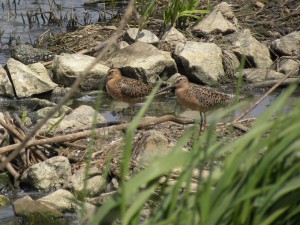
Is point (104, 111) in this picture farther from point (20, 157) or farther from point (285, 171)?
point (285, 171)

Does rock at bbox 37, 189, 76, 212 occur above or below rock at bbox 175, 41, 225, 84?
above

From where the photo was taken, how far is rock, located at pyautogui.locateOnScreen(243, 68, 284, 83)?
37.3 feet

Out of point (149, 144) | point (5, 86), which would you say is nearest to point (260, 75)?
point (5, 86)

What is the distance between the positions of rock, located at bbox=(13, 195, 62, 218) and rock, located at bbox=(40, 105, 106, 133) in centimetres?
151

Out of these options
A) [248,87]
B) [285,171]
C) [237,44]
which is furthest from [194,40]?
[285,171]

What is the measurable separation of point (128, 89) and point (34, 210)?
3.13m

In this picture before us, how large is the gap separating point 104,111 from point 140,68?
934 millimetres

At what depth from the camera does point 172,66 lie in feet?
37.5

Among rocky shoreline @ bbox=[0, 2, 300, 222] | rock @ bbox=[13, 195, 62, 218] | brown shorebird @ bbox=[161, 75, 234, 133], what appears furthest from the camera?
brown shorebird @ bbox=[161, 75, 234, 133]

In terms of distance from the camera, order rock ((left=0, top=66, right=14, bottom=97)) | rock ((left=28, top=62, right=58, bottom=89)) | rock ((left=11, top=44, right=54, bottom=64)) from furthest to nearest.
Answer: rock ((left=11, top=44, right=54, bottom=64)) < rock ((left=28, top=62, right=58, bottom=89)) < rock ((left=0, top=66, right=14, bottom=97))

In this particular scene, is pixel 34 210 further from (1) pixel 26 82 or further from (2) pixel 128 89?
(1) pixel 26 82

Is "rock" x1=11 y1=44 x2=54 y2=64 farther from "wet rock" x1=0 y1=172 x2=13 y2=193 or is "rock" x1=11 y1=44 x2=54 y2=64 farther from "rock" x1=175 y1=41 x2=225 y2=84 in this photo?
"wet rock" x1=0 y1=172 x2=13 y2=193

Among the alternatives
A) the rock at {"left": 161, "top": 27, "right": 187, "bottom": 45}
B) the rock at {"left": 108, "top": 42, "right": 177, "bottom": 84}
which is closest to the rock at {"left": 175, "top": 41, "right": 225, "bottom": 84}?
the rock at {"left": 108, "top": 42, "right": 177, "bottom": 84}

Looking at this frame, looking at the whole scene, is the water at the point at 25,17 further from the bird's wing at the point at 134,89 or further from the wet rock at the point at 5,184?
→ the wet rock at the point at 5,184
